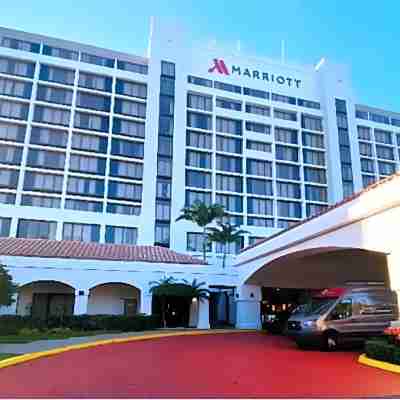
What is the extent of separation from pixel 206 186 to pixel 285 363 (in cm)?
4357

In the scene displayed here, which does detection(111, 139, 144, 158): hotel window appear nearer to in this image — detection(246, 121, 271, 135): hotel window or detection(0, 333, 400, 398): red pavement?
detection(246, 121, 271, 135): hotel window

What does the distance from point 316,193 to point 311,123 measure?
11.0 meters

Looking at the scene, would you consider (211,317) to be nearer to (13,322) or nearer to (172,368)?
(13,322)

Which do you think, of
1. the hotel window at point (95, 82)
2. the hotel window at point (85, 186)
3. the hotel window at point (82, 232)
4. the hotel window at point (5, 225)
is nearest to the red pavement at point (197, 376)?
the hotel window at point (82, 232)

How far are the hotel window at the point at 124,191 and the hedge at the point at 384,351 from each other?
42.0 m

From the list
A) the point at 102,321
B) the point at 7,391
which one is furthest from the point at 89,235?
the point at 7,391

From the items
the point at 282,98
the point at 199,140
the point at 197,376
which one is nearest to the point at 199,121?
the point at 199,140

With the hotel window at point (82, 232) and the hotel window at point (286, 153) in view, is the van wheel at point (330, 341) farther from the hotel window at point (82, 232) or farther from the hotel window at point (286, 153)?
the hotel window at point (286, 153)

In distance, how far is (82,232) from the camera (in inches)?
1911

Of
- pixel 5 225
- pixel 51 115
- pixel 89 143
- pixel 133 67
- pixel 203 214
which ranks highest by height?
pixel 133 67

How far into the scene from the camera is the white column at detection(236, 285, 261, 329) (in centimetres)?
2878

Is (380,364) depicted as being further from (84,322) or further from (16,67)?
(16,67)

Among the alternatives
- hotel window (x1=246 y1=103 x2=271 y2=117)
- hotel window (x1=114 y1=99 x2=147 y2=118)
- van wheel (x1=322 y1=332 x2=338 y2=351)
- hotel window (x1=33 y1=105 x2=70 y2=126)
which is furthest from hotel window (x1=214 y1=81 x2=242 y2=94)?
van wheel (x1=322 y1=332 x2=338 y2=351)

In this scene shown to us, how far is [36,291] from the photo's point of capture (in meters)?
28.7
